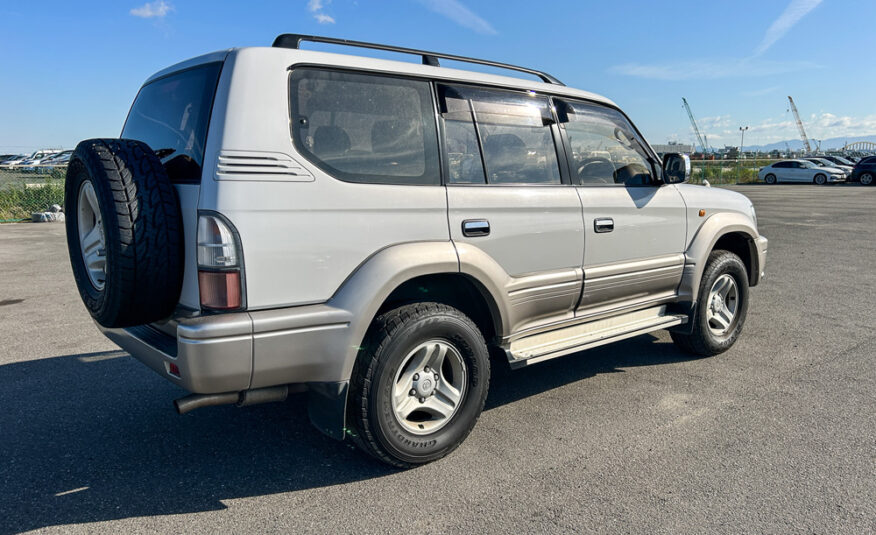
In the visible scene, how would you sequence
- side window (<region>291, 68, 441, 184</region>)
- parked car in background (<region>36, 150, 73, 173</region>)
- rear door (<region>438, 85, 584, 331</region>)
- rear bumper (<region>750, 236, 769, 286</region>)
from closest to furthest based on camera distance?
1. side window (<region>291, 68, 441, 184</region>)
2. rear door (<region>438, 85, 584, 331</region>)
3. rear bumper (<region>750, 236, 769, 286</region>)
4. parked car in background (<region>36, 150, 73, 173</region>)

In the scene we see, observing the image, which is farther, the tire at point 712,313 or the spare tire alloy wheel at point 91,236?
the tire at point 712,313

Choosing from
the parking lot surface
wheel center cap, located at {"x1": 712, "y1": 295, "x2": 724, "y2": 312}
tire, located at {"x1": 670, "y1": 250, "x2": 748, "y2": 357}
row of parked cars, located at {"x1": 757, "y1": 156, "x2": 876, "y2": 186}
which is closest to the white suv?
the parking lot surface

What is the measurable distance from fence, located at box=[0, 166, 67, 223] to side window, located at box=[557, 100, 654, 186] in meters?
16.0

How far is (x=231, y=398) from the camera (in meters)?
2.84

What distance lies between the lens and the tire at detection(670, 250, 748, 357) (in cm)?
486

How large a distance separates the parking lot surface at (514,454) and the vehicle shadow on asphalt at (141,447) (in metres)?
0.01

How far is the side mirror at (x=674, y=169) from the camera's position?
4.54 meters

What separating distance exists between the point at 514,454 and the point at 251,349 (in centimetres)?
156

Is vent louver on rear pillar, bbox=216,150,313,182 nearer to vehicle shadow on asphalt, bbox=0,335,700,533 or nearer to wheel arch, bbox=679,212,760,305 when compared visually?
vehicle shadow on asphalt, bbox=0,335,700,533

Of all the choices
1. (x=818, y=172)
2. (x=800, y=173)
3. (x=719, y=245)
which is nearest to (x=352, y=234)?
(x=719, y=245)

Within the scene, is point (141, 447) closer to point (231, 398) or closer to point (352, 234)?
point (231, 398)

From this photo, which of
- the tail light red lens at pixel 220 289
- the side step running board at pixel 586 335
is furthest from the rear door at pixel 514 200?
the tail light red lens at pixel 220 289

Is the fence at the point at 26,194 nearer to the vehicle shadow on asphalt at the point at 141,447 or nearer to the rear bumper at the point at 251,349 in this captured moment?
the vehicle shadow on asphalt at the point at 141,447

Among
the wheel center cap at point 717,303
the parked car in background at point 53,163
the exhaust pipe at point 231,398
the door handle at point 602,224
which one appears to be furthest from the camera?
the parked car in background at point 53,163
